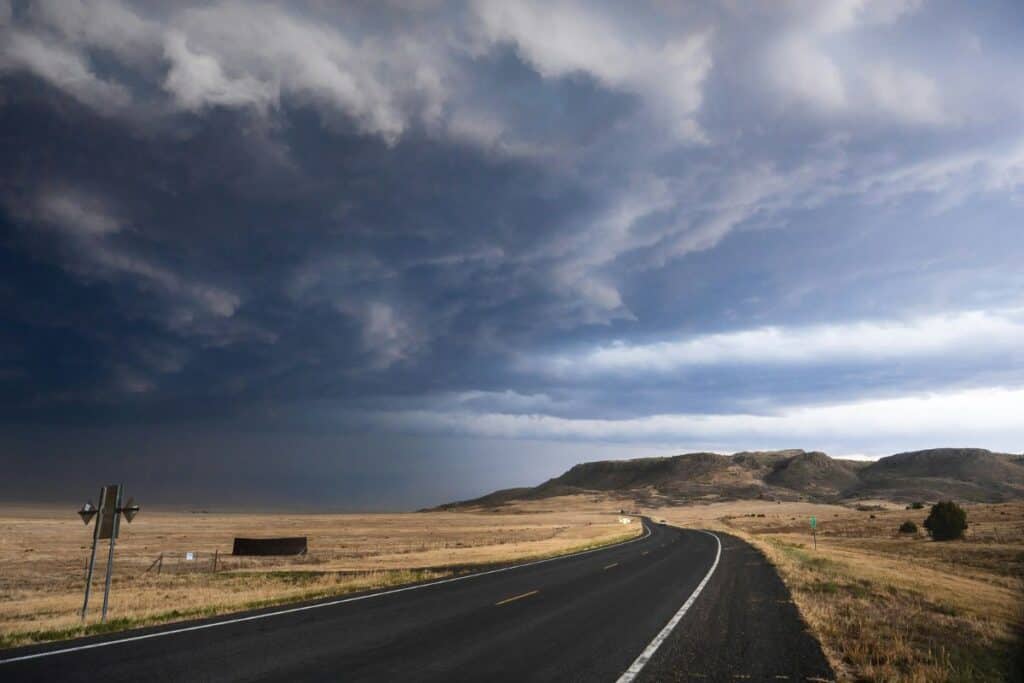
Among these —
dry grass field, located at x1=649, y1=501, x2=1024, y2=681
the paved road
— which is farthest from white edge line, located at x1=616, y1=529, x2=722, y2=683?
dry grass field, located at x1=649, y1=501, x2=1024, y2=681

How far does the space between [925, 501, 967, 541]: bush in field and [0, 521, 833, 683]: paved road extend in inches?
1643

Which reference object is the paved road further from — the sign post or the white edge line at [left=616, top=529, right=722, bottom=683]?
the sign post

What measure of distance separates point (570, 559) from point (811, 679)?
923 inches

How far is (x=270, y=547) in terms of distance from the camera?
148 feet

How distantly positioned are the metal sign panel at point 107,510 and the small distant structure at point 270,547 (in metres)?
32.4

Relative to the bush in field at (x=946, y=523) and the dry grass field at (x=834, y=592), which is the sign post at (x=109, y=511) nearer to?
the dry grass field at (x=834, y=592)

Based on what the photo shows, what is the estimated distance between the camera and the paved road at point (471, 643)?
28.1 ft

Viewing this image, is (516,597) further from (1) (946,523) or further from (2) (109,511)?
(1) (946,523)

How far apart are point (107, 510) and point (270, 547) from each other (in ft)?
110

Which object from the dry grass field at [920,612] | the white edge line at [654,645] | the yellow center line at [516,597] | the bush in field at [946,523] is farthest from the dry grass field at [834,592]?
the yellow center line at [516,597]

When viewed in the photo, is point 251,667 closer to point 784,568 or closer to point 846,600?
point 846,600

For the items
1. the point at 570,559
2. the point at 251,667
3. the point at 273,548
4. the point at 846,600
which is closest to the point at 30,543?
the point at 273,548

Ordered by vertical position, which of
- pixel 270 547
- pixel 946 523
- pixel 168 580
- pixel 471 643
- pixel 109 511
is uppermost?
pixel 109 511

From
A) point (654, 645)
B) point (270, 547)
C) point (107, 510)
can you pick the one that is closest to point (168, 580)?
point (107, 510)
